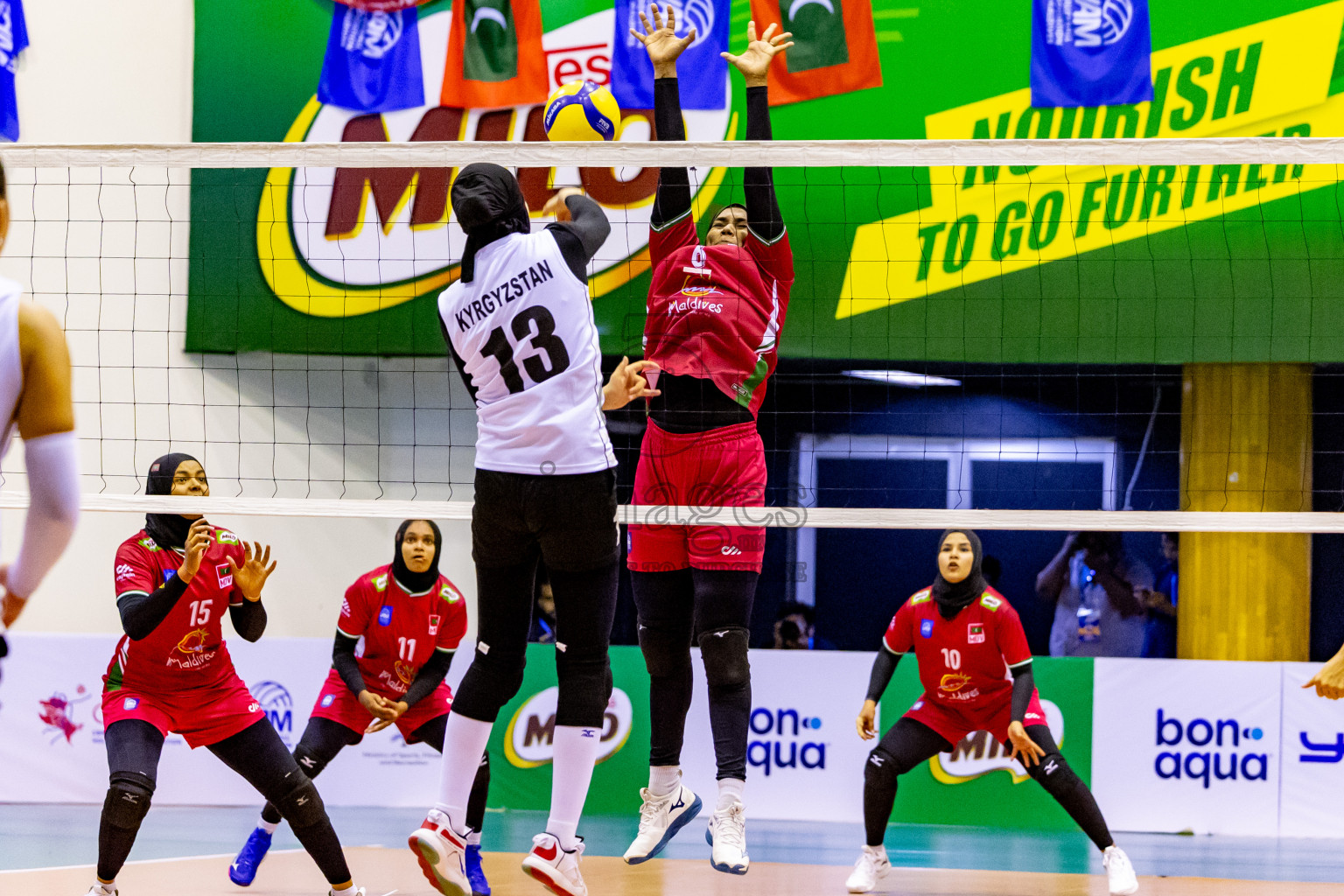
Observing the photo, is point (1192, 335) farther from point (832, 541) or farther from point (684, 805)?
point (684, 805)

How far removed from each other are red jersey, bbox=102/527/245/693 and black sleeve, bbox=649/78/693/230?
2.26 metres

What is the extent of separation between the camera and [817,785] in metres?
8.29

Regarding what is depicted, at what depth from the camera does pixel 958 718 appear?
6246 mm

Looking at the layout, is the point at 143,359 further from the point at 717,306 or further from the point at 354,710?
the point at 717,306

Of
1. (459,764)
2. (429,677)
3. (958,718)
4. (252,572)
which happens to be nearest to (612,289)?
(429,677)

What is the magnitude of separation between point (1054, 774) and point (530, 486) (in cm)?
356

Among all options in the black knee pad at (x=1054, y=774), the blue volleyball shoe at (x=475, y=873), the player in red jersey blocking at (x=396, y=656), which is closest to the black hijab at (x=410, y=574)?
the player in red jersey blocking at (x=396, y=656)

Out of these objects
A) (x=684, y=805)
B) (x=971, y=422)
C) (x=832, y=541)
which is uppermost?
(x=971, y=422)

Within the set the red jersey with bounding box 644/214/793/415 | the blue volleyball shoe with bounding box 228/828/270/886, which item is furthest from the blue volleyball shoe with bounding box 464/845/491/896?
the red jersey with bounding box 644/214/793/415

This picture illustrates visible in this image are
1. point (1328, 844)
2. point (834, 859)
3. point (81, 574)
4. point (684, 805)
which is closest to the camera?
point (684, 805)

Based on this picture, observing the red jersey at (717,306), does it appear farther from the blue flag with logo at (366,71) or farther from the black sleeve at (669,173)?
the blue flag with logo at (366,71)

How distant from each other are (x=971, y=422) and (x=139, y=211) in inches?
266

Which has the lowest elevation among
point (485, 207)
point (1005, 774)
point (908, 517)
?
point (1005, 774)

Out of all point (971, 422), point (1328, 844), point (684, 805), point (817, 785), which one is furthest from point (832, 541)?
point (684, 805)
